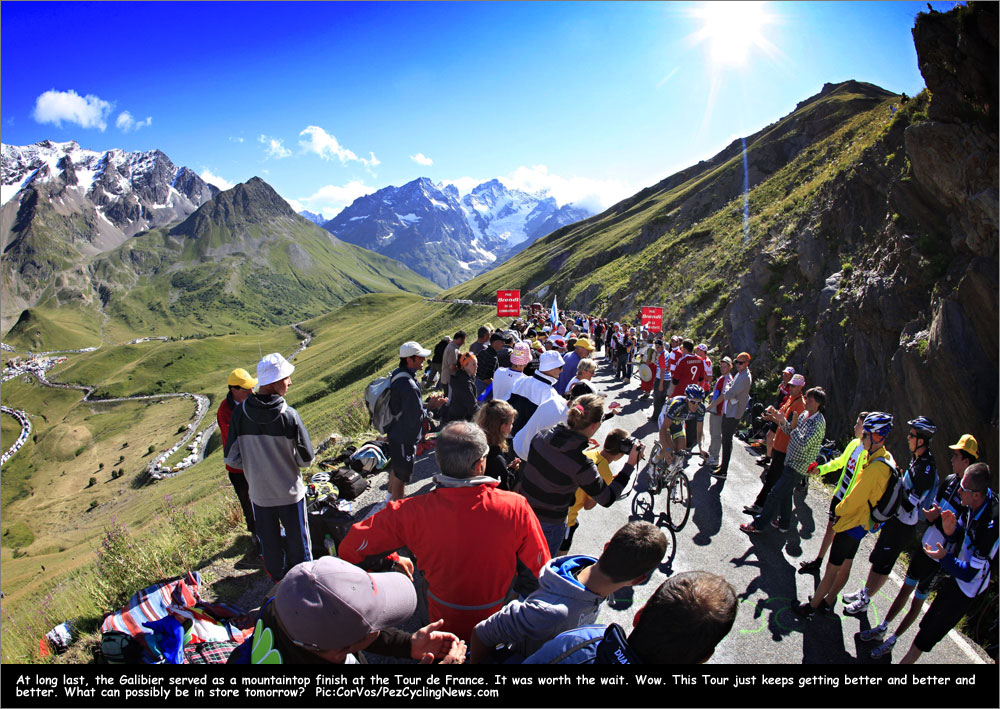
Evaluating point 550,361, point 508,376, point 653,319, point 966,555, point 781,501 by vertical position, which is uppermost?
point 550,361

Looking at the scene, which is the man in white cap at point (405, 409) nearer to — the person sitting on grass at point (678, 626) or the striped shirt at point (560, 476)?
the striped shirt at point (560, 476)

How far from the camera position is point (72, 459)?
79.2m

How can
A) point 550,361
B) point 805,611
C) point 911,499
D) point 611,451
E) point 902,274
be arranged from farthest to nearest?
point 902,274
point 550,361
point 805,611
point 911,499
point 611,451

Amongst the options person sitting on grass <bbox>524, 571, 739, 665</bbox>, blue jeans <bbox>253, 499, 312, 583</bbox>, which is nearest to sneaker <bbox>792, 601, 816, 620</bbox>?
person sitting on grass <bbox>524, 571, 739, 665</bbox>

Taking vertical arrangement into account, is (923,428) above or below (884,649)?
above

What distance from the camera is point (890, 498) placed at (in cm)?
489

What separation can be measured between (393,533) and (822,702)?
3.41m

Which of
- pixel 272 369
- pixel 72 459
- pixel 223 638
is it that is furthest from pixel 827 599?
pixel 72 459

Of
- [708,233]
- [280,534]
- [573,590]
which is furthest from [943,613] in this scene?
[708,233]

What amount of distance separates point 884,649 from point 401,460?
5.74 metres

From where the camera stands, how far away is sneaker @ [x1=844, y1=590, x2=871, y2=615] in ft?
17.4

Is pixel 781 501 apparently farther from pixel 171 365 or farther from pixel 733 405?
pixel 171 365

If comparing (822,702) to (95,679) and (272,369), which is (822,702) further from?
(272,369)

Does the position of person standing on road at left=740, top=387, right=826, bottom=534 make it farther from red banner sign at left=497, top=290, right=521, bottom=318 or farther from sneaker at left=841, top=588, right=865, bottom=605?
red banner sign at left=497, top=290, right=521, bottom=318
